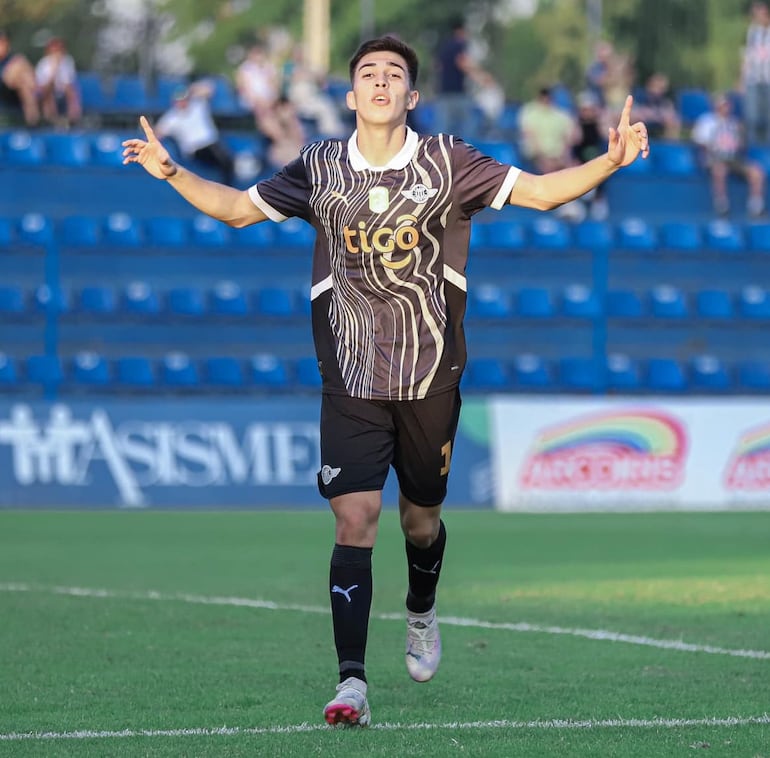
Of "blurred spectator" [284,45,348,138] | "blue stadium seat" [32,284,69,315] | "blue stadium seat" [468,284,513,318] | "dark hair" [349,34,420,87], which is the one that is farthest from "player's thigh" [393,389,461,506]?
"blurred spectator" [284,45,348,138]

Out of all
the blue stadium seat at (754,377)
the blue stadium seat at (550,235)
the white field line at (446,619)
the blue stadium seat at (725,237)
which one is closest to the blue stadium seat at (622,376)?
the blue stadium seat at (754,377)

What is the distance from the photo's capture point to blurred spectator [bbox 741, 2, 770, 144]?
24.3 m

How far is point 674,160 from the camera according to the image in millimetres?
24016

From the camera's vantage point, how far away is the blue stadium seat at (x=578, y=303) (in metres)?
20.0

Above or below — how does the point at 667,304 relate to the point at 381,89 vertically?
below

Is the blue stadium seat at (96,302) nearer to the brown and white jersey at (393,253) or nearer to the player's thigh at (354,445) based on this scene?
the brown and white jersey at (393,253)

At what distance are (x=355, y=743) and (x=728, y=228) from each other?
17.7 metres

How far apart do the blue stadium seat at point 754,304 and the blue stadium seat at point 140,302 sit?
24.2 ft

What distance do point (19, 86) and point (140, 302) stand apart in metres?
4.46

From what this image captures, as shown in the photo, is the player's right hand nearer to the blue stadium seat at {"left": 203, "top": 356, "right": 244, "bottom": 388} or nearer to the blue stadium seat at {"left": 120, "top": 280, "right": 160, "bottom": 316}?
the blue stadium seat at {"left": 203, "top": 356, "right": 244, "bottom": 388}

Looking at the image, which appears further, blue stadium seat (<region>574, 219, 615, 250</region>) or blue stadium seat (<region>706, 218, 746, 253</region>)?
blue stadium seat (<region>706, 218, 746, 253</region>)

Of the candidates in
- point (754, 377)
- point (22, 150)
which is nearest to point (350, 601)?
point (754, 377)

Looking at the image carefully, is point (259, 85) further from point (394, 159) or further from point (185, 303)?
point (394, 159)

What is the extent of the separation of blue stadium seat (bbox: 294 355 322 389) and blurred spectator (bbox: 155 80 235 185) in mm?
3119
